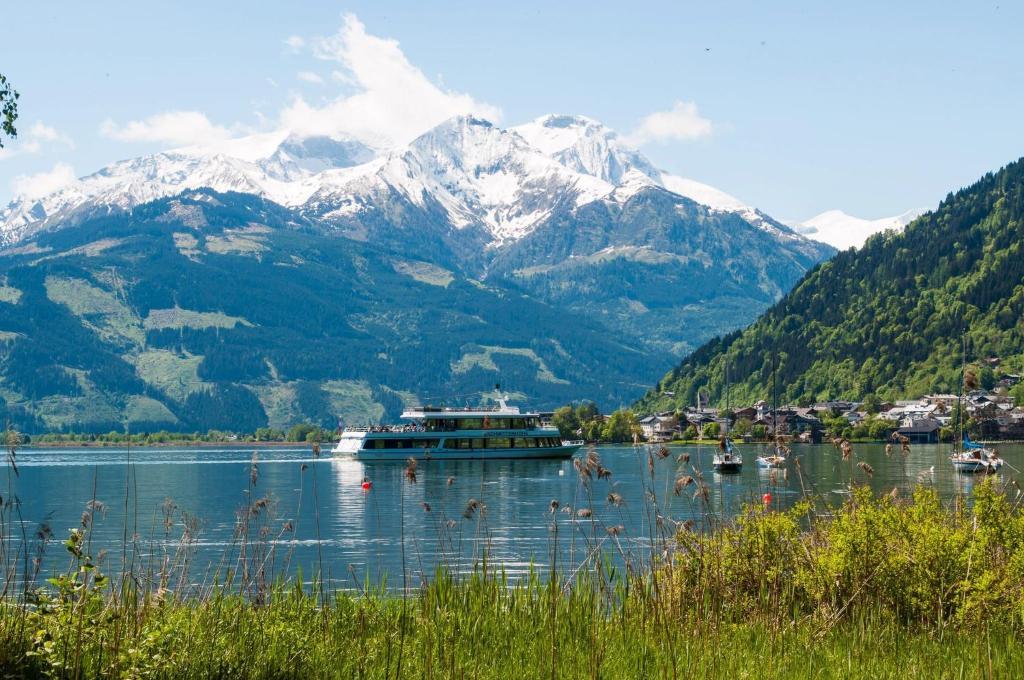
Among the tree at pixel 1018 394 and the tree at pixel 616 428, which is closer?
the tree at pixel 616 428

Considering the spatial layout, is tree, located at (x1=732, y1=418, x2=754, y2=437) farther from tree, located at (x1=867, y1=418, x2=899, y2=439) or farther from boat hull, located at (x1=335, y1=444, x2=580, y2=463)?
boat hull, located at (x1=335, y1=444, x2=580, y2=463)

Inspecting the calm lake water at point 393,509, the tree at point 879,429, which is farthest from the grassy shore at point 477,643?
the tree at point 879,429

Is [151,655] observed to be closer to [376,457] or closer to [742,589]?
[742,589]

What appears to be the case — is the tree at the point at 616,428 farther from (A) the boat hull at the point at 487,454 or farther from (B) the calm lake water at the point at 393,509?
(B) the calm lake water at the point at 393,509

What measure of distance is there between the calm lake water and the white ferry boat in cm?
337

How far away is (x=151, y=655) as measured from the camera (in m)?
12.1

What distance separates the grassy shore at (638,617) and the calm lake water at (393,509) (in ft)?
2.26

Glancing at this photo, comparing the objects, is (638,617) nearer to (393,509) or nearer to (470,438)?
(393,509)

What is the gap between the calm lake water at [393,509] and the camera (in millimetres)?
22547

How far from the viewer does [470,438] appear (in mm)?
147000

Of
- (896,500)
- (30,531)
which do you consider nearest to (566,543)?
(896,500)

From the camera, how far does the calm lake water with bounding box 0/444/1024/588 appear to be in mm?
22547

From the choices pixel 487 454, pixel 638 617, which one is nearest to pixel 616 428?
pixel 487 454

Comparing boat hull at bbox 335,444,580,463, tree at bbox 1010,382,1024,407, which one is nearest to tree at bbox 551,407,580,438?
boat hull at bbox 335,444,580,463
